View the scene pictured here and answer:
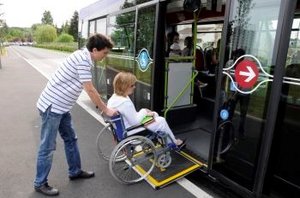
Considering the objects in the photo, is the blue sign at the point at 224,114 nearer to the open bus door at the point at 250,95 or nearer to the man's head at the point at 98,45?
the open bus door at the point at 250,95

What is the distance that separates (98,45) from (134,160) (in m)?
1.51

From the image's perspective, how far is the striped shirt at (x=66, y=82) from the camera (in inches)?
126

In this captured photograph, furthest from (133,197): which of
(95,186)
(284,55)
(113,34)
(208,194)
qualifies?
(113,34)

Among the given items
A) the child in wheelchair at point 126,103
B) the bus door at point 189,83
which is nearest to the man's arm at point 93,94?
the child in wheelchair at point 126,103

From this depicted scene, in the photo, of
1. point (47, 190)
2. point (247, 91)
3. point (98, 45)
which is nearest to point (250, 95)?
point (247, 91)

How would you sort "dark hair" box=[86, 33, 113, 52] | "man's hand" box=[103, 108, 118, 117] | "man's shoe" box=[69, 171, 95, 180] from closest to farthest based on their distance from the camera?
"dark hair" box=[86, 33, 113, 52] → "man's hand" box=[103, 108, 118, 117] → "man's shoe" box=[69, 171, 95, 180]

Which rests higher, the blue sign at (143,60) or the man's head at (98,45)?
the man's head at (98,45)

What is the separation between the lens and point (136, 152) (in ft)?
13.0

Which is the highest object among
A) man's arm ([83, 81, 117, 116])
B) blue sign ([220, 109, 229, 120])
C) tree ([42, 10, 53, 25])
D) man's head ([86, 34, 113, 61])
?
tree ([42, 10, 53, 25])

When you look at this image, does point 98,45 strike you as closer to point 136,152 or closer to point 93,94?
point 93,94

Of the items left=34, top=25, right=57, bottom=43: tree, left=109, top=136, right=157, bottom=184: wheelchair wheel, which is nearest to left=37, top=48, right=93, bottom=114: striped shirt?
left=109, top=136, right=157, bottom=184: wheelchair wheel

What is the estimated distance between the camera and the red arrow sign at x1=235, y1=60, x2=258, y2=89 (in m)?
2.92

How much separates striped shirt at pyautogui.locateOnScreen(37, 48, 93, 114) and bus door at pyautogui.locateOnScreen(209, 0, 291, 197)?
4.97ft

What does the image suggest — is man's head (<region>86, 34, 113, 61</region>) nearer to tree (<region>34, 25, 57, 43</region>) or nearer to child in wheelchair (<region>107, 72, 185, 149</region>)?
child in wheelchair (<region>107, 72, 185, 149</region>)
